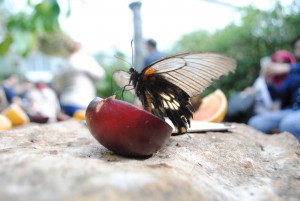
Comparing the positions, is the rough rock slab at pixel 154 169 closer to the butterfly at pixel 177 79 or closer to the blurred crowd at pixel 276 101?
the butterfly at pixel 177 79

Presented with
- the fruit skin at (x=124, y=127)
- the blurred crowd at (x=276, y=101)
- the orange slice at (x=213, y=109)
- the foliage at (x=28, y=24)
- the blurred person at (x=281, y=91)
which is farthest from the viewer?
the blurred person at (x=281, y=91)

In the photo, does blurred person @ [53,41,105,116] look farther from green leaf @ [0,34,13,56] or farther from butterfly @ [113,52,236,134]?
butterfly @ [113,52,236,134]

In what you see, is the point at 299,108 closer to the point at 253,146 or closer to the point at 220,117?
the point at 220,117

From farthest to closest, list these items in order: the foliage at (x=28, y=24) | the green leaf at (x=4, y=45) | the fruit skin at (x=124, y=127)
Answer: the green leaf at (x=4, y=45), the foliage at (x=28, y=24), the fruit skin at (x=124, y=127)

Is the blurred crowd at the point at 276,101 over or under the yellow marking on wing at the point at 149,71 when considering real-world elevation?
under

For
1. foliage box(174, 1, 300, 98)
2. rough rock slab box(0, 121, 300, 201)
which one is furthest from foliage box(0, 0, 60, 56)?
foliage box(174, 1, 300, 98)

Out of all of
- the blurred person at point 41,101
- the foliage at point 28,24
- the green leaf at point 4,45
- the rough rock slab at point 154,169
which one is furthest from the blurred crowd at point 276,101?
the blurred person at point 41,101

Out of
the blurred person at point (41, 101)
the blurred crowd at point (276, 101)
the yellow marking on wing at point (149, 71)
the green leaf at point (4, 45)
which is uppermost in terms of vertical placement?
the green leaf at point (4, 45)

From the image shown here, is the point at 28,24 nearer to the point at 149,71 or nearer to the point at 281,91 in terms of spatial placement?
the point at 149,71

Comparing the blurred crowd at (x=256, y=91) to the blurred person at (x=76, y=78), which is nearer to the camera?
the blurred crowd at (x=256, y=91)
